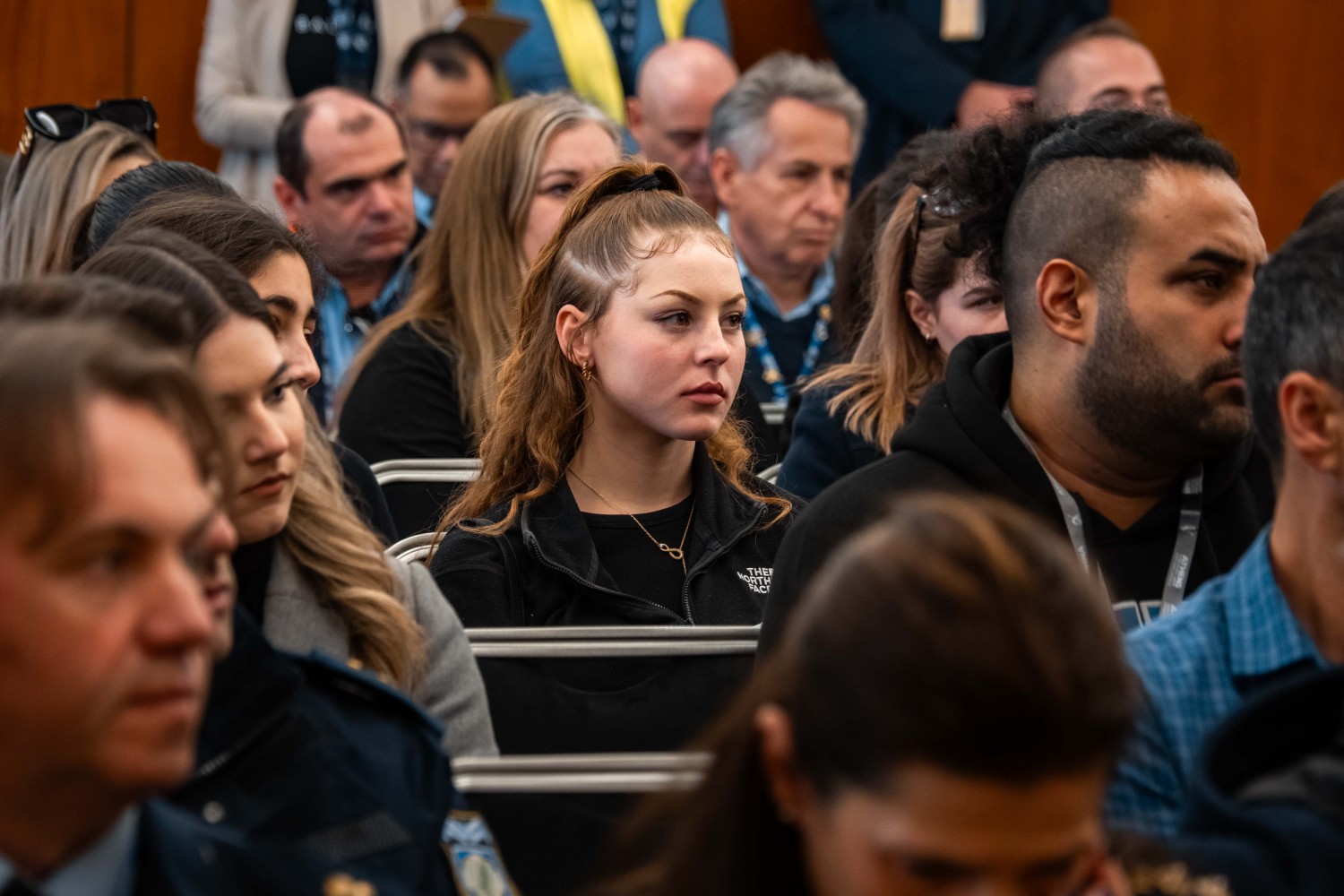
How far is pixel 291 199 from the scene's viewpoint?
185 inches

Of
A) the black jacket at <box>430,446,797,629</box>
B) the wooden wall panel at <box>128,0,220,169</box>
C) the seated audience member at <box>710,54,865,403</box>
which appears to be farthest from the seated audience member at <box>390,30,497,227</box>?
the black jacket at <box>430,446,797,629</box>

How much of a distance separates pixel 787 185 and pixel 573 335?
1.96m

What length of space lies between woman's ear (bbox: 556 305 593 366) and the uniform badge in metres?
1.36

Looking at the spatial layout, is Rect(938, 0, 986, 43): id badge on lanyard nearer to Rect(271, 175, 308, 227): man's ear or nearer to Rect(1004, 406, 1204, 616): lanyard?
Rect(271, 175, 308, 227): man's ear

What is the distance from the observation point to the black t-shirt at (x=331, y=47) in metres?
5.49


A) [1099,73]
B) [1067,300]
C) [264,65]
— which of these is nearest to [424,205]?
[264,65]

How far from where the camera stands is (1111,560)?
2.34m

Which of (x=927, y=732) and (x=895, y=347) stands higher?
(x=927, y=732)

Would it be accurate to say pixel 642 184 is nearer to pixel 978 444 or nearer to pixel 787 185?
pixel 978 444

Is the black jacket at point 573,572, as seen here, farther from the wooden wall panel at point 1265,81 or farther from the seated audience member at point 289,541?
the wooden wall panel at point 1265,81

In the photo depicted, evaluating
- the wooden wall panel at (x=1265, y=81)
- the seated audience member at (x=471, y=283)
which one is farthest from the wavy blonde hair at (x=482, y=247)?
the wooden wall panel at (x=1265, y=81)

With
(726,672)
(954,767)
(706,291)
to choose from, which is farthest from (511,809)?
(706,291)

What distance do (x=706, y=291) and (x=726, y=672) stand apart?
33.7 inches

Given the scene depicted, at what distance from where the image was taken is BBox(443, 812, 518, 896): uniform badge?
1.57 metres
